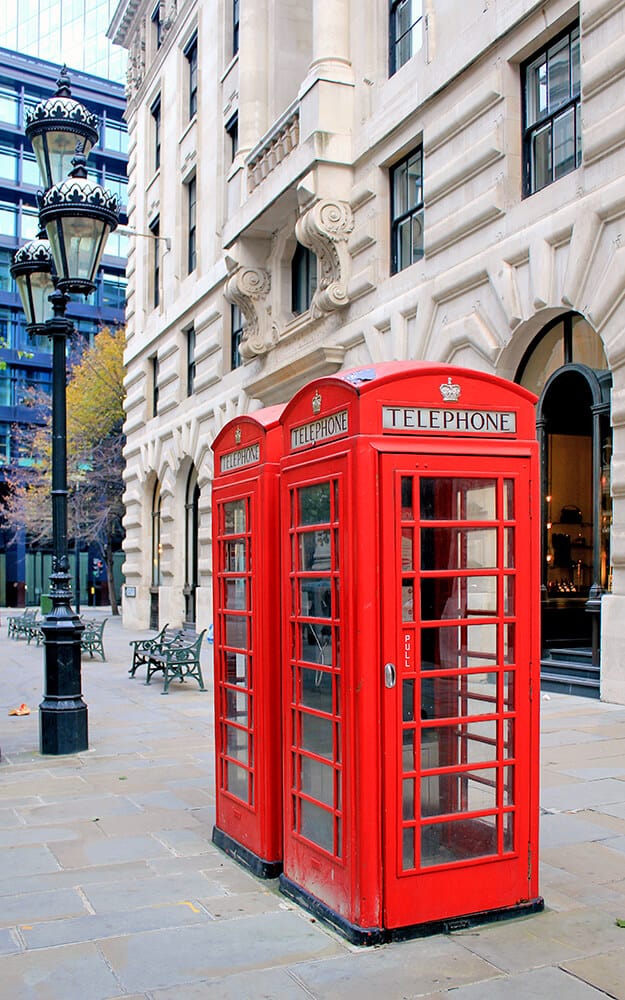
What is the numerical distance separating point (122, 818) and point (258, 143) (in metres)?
16.0

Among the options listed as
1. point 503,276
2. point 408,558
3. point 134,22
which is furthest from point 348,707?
Answer: point 134,22

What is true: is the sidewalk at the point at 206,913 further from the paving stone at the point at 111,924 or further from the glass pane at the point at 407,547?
the glass pane at the point at 407,547

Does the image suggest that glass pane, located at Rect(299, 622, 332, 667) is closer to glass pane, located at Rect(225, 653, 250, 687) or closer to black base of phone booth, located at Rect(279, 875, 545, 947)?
glass pane, located at Rect(225, 653, 250, 687)

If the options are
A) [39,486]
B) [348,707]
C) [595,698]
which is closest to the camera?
[348,707]

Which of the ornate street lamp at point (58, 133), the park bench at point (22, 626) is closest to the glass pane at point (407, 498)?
the ornate street lamp at point (58, 133)

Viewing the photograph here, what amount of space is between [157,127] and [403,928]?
30.3m

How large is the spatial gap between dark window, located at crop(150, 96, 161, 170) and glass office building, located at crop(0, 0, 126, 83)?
122 ft

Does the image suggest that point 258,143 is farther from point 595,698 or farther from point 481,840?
point 481,840

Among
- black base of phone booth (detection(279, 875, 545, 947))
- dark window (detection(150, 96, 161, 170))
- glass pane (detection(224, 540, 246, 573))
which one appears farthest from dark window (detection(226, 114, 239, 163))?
black base of phone booth (detection(279, 875, 545, 947))

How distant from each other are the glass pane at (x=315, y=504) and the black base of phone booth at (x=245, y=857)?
77.5 inches

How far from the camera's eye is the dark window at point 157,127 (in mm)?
30203

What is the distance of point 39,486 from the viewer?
42719mm

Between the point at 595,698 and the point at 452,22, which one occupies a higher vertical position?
the point at 452,22

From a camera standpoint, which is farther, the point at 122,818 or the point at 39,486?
the point at 39,486
